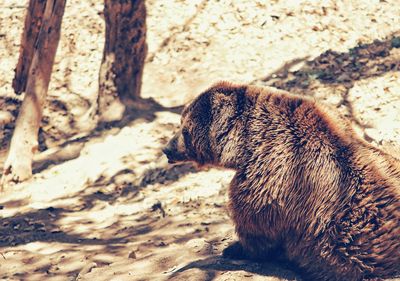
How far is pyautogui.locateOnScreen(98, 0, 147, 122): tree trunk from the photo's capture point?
1027cm

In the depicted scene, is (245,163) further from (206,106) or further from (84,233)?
(84,233)

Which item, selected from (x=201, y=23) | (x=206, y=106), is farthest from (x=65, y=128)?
(x=206, y=106)

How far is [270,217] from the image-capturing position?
15.1 ft

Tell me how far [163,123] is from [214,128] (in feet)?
16.8

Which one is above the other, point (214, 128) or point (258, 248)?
point (214, 128)

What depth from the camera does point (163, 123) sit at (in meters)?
10.0

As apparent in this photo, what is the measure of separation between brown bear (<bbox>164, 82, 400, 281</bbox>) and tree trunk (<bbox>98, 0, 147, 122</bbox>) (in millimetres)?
5579

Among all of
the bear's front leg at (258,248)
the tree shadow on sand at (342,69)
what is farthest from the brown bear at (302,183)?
the tree shadow on sand at (342,69)

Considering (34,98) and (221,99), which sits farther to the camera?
(34,98)

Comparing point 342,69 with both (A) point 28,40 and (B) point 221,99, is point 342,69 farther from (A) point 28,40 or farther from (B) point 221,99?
(B) point 221,99

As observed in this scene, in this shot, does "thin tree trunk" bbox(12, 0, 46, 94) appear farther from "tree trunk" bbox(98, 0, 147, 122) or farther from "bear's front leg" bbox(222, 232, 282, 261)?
"bear's front leg" bbox(222, 232, 282, 261)

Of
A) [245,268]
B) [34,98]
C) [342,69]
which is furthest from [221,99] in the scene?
[342,69]

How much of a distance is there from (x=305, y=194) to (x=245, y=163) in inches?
19.7

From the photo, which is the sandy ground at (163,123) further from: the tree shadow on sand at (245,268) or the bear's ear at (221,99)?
the bear's ear at (221,99)
